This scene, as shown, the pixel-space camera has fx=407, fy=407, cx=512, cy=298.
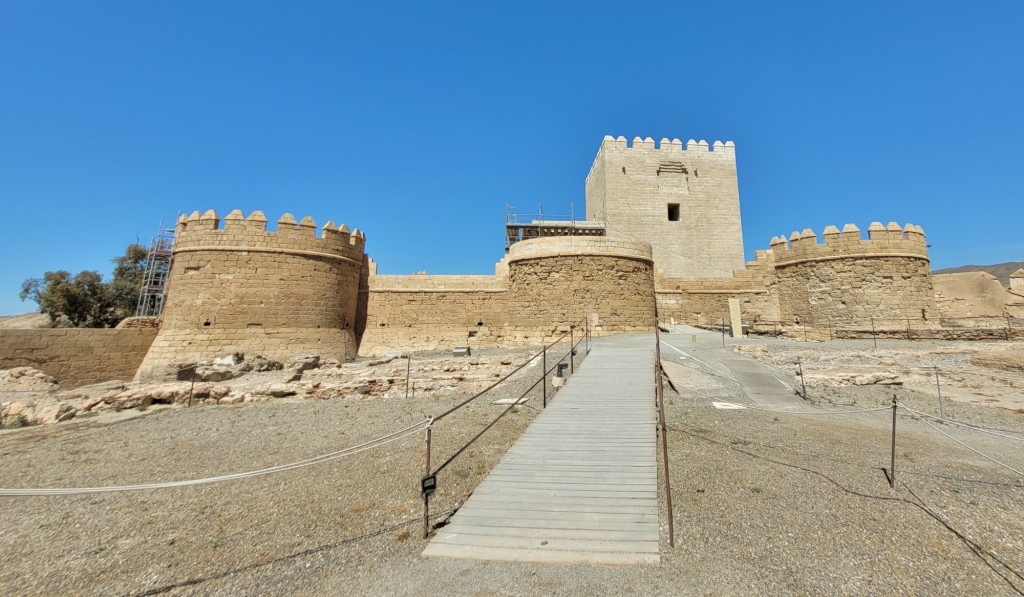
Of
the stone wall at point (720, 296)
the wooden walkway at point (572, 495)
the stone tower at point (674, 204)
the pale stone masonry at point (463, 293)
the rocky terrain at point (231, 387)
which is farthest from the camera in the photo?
the stone tower at point (674, 204)

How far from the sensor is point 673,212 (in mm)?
29125

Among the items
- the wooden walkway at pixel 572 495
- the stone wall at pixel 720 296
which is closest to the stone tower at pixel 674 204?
the stone wall at pixel 720 296

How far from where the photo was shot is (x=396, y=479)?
18.2ft

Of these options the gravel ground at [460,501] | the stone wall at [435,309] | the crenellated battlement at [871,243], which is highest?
the crenellated battlement at [871,243]

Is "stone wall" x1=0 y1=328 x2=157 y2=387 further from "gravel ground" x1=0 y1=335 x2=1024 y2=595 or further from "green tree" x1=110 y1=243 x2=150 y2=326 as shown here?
"green tree" x1=110 y1=243 x2=150 y2=326

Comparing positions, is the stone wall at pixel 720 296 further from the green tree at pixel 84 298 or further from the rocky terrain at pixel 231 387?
the green tree at pixel 84 298

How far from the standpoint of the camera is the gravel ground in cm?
340

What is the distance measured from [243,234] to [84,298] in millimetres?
15844

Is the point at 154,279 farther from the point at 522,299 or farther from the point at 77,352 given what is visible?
the point at 522,299

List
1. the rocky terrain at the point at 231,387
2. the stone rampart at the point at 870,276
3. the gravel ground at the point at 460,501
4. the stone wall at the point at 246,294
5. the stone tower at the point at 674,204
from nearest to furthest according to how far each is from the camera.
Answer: the gravel ground at the point at 460,501 → the rocky terrain at the point at 231,387 → the stone wall at the point at 246,294 → the stone rampart at the point at 870,276 → the stone tower at the point at 674,204

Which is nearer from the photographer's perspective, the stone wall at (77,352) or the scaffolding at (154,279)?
the stone wall at (77,352)

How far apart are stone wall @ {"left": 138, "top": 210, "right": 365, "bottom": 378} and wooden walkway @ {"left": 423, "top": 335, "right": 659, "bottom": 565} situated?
12.2 metres

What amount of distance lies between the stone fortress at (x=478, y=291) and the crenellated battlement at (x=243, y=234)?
5 centimetres

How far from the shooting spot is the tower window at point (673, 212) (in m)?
28.7
